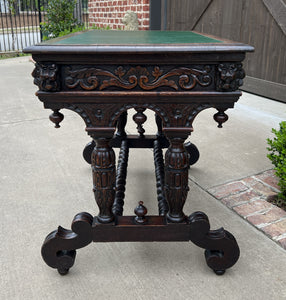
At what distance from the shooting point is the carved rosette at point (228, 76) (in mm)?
1350

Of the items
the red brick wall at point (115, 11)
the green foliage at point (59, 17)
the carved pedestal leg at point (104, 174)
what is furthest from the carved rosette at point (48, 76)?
the green foliage at point (59, 17)

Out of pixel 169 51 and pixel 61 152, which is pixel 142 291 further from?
pixel 61 152

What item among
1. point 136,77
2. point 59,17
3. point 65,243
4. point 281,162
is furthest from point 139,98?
point 59,17

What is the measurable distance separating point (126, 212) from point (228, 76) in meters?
1.14

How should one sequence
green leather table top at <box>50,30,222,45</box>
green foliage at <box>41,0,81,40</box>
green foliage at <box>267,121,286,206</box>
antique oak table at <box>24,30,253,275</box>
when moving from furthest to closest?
green foliage at <box>41,0,81,40</box> → green foliage at <box>267,121,286,206</box> → green leather table top at <box>50,30,222,45</box> → antique oak table at <box>24,30,253,275</box>

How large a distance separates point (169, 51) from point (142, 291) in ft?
3.39

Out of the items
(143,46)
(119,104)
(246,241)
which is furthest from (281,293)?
(143,46)

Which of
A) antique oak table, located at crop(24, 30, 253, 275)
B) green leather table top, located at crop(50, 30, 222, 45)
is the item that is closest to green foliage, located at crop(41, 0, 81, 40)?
green leather table top, located at crop(50, 30, 222, 45)

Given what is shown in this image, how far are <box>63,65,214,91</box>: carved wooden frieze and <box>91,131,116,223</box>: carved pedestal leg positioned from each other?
225 mm

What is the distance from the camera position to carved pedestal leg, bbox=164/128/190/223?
1501 mm

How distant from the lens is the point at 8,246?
5.92 ft

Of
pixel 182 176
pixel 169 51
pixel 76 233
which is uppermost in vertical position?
pixel 169 51

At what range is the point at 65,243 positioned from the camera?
161 centimetres

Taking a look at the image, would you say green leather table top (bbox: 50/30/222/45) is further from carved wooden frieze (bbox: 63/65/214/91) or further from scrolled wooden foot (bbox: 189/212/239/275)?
scrolled wooden foot (bbox: 189/212/239/275)
